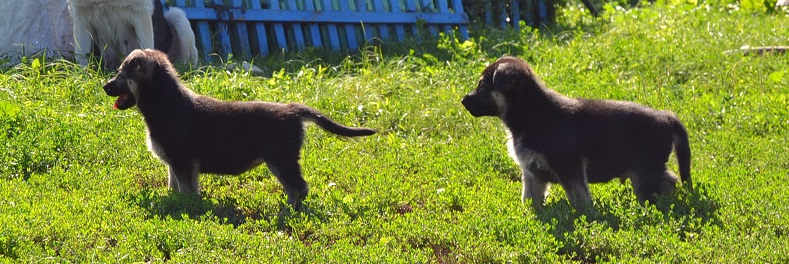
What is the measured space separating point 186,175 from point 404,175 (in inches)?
64.0

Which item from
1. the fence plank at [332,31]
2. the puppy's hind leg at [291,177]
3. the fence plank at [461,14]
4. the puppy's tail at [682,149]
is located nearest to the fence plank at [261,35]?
the fence plank at [332,31]

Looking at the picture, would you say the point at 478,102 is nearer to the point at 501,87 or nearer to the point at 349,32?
the point at 501,87

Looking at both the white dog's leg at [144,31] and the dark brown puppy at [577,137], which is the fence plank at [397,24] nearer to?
the white dog's leg at [144,31]

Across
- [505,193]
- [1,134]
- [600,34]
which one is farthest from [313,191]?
[600,34]

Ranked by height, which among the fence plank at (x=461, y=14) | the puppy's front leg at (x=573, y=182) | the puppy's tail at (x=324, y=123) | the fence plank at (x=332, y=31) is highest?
the puppy's tail at (x=324, y=123)

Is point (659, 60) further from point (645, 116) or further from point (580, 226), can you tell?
point (580, 226)

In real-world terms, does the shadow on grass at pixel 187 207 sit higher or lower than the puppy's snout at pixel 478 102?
lower

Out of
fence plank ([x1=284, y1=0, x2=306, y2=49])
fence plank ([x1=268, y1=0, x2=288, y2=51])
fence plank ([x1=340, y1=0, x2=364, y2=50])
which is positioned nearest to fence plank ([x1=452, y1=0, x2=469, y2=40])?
fence plank ([x1=340, y1=0, x2=364, y2=50])

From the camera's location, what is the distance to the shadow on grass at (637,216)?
19.5ft

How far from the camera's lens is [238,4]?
12.1m

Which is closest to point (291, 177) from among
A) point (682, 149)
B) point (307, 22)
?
point (682, 149)

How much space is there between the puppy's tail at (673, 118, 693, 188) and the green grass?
4.4 inches

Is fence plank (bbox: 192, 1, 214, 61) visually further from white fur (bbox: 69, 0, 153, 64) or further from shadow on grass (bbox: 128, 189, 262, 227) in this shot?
shadow on grass (bbox: 128, 189, 262, 227)

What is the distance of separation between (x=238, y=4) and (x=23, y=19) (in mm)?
2280
